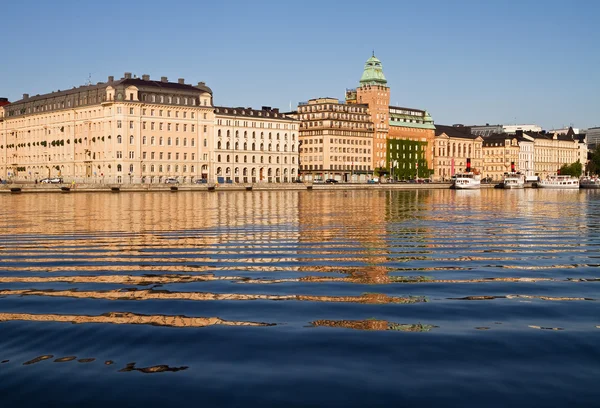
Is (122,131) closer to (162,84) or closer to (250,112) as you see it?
(162,84)

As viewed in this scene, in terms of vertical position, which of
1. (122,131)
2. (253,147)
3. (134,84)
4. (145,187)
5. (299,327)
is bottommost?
(299,327)

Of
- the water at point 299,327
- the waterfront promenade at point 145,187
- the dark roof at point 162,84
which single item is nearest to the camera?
the water at point 299,327

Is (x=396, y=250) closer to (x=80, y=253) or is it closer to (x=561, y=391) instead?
(x=80, y=253)

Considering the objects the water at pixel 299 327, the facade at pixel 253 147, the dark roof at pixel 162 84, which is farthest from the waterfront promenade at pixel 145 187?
the water at pixel 299 327

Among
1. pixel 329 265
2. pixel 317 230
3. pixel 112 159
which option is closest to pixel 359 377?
pixel 329 265

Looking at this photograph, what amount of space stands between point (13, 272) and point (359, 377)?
14.5m

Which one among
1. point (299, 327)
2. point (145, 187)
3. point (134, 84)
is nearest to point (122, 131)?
point (134, 84)

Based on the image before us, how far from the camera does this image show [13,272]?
21.8 metres

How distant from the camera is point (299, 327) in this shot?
13969 mm

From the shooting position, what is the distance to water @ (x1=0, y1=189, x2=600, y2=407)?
10359mm

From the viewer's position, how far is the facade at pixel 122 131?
154 metres

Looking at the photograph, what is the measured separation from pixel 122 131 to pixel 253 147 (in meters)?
38.4

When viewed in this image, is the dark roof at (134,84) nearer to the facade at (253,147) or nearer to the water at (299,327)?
the facade at (253,147)

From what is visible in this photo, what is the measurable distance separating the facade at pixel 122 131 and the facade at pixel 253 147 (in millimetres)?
4097
